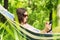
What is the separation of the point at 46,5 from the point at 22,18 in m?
1.12

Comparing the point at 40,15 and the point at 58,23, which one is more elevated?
the point at 58,23

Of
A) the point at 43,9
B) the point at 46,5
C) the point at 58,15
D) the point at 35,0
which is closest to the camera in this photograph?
the point at 58,15

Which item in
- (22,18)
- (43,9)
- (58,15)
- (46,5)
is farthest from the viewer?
(43,9)

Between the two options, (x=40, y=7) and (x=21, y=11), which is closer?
(x=21, y=11)

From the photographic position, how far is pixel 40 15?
3.17 metres

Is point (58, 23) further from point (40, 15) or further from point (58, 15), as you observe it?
point (40, 15)

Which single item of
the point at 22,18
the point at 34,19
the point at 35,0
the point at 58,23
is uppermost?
the point at 58,23

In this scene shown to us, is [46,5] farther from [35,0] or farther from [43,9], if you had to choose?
[35,0]

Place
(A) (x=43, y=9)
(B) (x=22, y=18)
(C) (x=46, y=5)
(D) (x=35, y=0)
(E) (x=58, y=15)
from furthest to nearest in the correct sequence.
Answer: (D) (x=35, y=0)
(A) (x=43, y=9)
(C) (x=46, y=5)
(B) (x=22, y=18)
(E) (x=58, y=15)

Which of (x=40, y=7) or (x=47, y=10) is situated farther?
(x=40, y=7)

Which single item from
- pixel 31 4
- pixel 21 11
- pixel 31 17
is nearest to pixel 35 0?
pixel 31 4

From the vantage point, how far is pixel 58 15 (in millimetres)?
644

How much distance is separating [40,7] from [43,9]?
0.13 m

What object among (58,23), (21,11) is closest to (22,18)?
(21,11)
